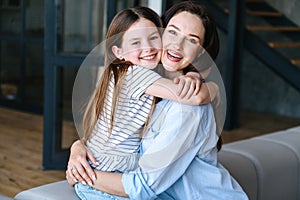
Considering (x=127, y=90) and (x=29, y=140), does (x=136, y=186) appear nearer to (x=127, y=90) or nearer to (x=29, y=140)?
(x=127, y=90)

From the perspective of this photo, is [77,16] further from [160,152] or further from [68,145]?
[160,152]

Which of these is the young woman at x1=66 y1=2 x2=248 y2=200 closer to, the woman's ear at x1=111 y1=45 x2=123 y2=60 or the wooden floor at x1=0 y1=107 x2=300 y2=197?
the woman's ear at x1=111 y1=45 x2=123 y2=60

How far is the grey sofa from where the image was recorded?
6.31ft

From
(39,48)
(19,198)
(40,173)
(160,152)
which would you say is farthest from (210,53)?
(39,48)

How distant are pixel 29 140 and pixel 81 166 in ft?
12.4

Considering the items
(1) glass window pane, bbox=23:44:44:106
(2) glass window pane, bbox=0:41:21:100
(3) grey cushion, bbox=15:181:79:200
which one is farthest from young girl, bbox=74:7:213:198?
(2) glass window pane, bbox=0:41:21:100

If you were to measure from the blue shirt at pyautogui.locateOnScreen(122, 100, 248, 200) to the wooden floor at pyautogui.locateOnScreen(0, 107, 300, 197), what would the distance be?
233cm

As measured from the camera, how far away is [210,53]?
1.41m

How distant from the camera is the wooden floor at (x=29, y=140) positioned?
390 cm

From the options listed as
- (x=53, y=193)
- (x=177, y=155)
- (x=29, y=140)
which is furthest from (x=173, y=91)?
(x=29, y=140)

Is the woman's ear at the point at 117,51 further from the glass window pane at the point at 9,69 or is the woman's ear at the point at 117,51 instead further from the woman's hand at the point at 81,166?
the glass window pane at the point at 9,69

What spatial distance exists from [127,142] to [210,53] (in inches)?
11.6

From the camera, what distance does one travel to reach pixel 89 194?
1454mm

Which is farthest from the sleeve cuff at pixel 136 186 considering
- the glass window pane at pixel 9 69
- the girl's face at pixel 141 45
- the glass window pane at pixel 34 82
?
the glass window pane at pixel 9 69
